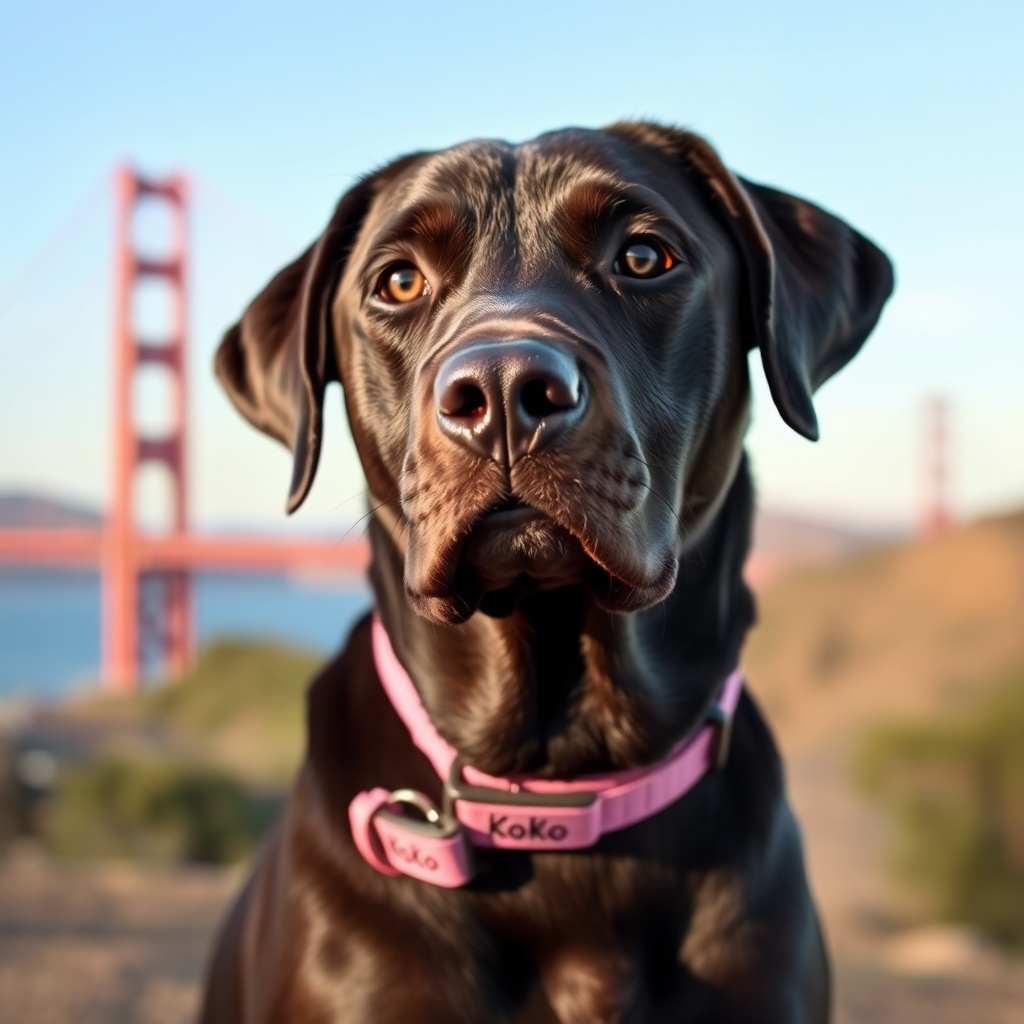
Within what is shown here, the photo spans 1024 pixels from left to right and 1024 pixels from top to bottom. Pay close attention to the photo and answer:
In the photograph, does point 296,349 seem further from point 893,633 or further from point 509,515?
point 893,633

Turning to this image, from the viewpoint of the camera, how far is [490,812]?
167 centimetres

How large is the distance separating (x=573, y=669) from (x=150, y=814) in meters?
4.43

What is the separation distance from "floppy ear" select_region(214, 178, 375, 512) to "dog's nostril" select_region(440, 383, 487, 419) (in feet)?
1.91

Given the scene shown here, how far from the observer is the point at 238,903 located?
2.26 m

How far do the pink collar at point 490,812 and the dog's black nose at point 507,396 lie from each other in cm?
56

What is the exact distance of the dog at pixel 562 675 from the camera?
1.61 metres

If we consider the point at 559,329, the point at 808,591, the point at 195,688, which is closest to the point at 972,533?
the point at 808,591

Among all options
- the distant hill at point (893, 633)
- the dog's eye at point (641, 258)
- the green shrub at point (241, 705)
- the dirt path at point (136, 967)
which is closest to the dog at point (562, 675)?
the dog's eye at point (641, 258)

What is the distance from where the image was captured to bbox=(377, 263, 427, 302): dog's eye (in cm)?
174

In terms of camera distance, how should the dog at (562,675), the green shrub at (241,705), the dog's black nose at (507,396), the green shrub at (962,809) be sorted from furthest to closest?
the green shrub at (241,705)
the green shrub at (962,809)
the dog at (562,675)
the dog's black nose at (507,396)

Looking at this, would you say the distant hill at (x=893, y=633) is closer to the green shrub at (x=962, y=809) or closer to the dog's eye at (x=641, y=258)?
the green shrub at (x=962, y=809)


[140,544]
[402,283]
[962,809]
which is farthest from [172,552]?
[402,283]

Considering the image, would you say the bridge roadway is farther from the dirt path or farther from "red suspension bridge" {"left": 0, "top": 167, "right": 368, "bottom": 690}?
the dirt path

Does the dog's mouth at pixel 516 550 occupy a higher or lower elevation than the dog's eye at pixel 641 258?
lower
